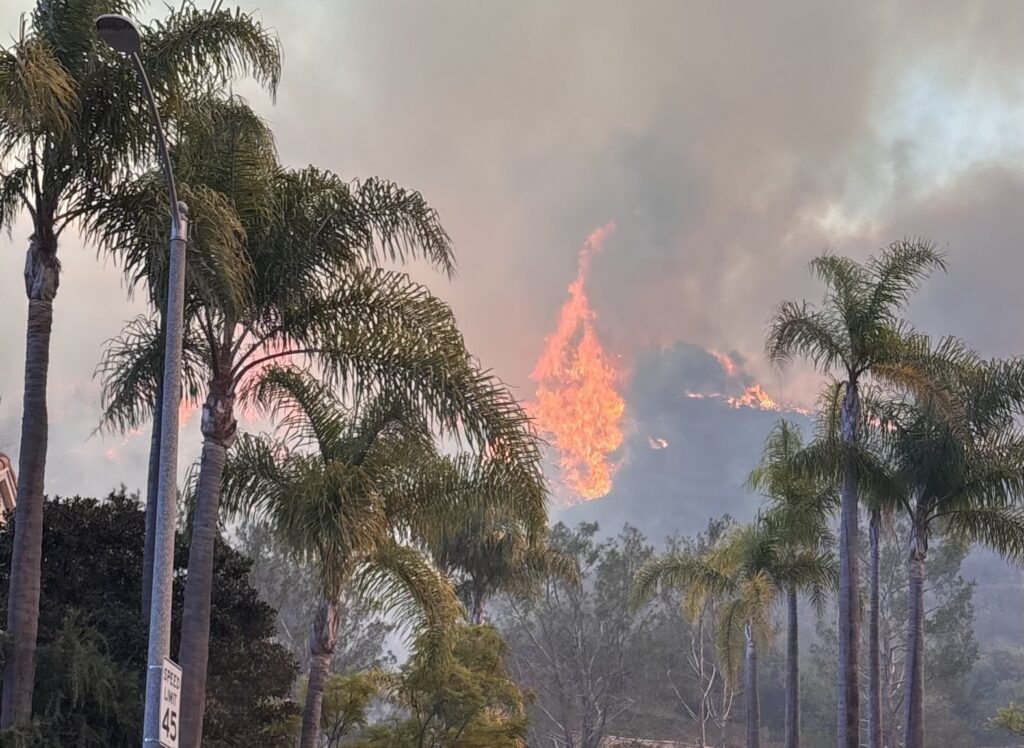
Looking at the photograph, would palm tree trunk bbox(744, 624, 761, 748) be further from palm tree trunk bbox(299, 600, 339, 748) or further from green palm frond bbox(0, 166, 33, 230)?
green palm frond bbox(0, 166, 33, 230)

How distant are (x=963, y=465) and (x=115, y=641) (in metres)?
17.3

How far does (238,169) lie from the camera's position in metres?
14.9

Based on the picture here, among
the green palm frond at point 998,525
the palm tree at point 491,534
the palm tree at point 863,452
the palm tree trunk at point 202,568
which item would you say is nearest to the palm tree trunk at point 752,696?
the palm tree at point 491,534

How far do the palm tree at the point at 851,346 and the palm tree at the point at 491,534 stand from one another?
659 cm

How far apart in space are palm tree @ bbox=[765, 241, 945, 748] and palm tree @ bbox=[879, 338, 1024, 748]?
5.08 ft

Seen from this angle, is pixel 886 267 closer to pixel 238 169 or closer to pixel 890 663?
pixel 238 169

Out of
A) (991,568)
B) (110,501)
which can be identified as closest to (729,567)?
(110,501)

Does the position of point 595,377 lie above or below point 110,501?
above

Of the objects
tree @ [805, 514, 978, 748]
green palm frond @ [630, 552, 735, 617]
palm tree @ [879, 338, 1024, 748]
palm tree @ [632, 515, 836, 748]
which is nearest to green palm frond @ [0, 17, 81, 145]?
palm tree @ [879, 338, 1024, 748]

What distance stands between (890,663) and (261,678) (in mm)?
46893

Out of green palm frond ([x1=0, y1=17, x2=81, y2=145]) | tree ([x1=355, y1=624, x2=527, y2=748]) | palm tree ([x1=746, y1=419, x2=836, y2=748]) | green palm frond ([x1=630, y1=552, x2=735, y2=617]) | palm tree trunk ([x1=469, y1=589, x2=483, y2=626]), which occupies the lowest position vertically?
tree ([x1=355, y1=624, x2=527, y2=748])

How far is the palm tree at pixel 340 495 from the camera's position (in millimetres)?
15695

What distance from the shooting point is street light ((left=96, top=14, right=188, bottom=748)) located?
362 inches

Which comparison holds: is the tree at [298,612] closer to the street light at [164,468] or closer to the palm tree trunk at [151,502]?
the palm tree trunk at [151,502]
